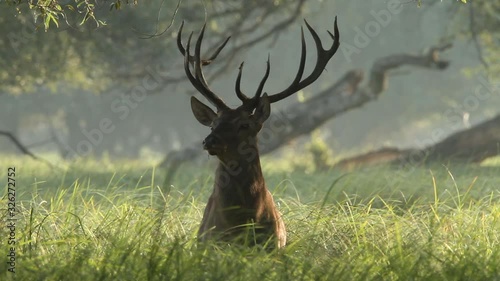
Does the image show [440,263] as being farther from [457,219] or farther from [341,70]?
[341,70]

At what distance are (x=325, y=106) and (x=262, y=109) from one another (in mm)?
10915

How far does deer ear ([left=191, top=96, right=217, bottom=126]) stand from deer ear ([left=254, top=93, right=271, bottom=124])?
0.39 m

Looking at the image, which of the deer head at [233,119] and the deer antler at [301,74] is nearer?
the deer head at [233,119]

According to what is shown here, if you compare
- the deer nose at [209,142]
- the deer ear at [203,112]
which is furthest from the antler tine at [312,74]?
the deer nose at [209,142]

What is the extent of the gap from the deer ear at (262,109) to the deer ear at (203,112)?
0.39m

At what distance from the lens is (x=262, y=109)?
19.4ft

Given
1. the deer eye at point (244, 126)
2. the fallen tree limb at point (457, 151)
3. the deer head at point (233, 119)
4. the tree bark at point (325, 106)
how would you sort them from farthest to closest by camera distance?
the tree bark at point (325, 106), the fallen tree limb at point (457, 151), the deer eye at point (244, 126), the deer head at point (233, 119)

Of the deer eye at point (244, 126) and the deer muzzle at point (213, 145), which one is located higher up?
the deer eye at point (244, 126)

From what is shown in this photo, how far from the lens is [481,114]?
5100 cm

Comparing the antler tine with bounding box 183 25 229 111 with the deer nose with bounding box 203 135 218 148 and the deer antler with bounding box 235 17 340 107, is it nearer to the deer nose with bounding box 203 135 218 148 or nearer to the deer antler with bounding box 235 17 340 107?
the deer antler with bounding box 235 17 340 107

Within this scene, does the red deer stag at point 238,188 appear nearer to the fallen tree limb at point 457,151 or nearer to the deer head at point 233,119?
the deer head at point 233,119

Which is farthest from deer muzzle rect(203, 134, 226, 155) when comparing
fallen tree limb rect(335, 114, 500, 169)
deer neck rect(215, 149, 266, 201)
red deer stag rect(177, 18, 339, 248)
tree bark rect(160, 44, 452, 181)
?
tree bark rect(160, 44, 452, 181)

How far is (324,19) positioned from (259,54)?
616 cm

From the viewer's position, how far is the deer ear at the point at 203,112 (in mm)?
6152
